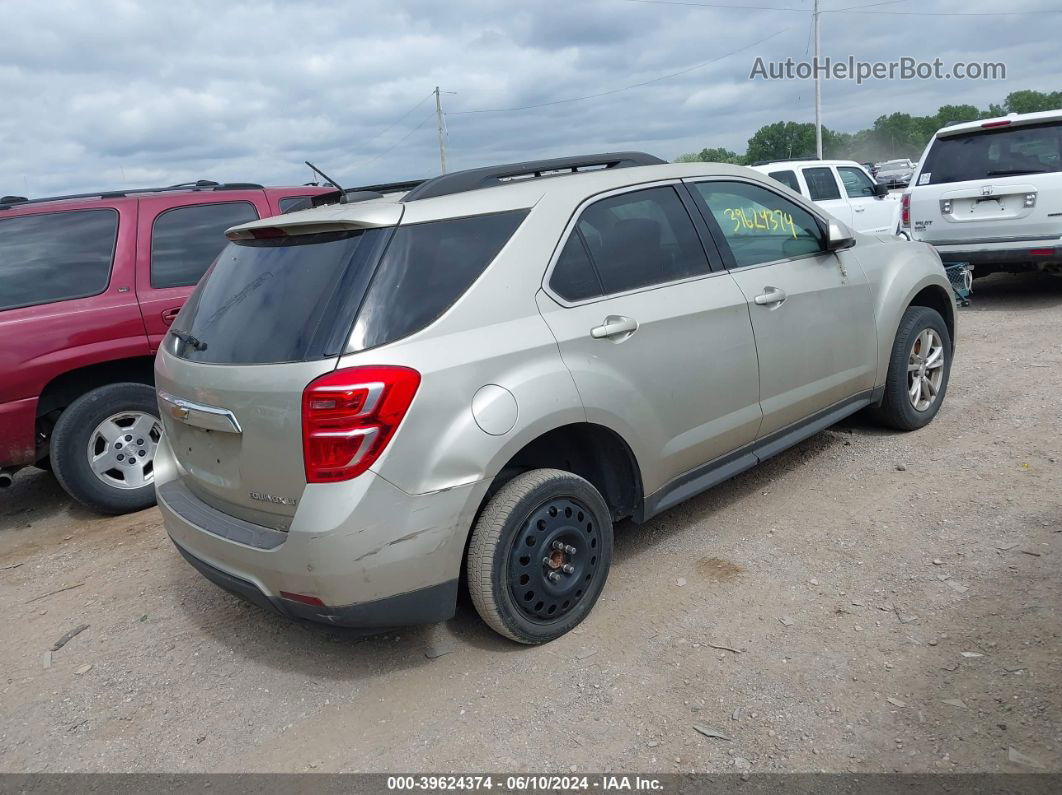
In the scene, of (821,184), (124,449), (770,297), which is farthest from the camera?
(821,184)

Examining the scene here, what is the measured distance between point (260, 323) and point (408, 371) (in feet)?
2.23

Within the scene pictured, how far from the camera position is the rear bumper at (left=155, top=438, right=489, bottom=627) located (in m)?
2.71

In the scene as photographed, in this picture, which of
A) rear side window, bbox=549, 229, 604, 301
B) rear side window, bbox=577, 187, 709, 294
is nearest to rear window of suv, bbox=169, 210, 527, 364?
rear side window, bbox=549, 229, 604, 301

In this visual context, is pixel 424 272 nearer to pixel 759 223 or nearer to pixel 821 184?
pixel 759 223

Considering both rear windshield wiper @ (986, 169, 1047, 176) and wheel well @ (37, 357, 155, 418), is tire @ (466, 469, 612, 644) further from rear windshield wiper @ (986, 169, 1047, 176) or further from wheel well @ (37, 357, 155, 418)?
rear windshield wiper @ (986, 169, 1047, 176)

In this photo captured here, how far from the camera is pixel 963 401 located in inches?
224

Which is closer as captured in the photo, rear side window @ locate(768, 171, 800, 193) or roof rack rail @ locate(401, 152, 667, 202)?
roof rack rail @ locate(401, 152, 667, 202)

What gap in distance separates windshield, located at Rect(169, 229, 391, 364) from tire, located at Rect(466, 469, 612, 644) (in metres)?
0.86

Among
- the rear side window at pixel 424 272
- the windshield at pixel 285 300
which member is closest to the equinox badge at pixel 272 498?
the windshield at pixel 285 300

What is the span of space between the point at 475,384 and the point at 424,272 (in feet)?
1.49

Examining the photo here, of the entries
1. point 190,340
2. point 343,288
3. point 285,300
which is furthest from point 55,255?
point 343,288

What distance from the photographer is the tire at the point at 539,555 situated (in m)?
3.00

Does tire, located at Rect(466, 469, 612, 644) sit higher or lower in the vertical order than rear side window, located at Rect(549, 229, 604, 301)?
lower

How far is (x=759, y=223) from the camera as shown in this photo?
13.9 ft
